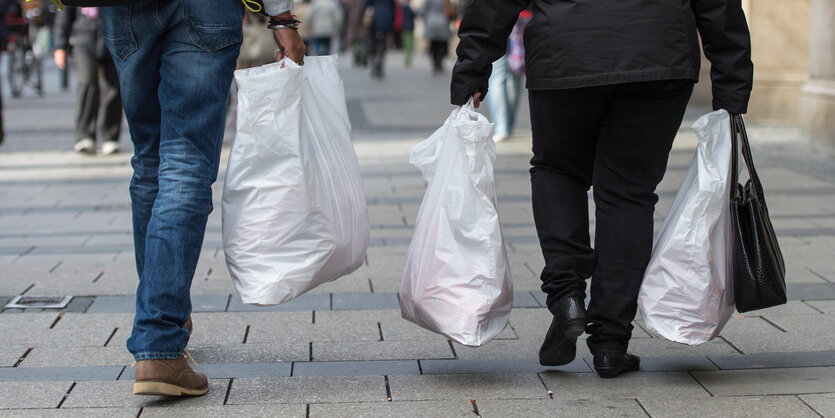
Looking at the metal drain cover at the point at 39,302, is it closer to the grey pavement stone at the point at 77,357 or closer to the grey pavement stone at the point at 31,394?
the grey pavement stone at the point at 77,357

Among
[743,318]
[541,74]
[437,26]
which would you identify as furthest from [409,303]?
[437,26]

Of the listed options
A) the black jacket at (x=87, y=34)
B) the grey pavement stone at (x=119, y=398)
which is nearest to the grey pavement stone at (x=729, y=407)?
the grey pavement stone at (x=119, y=398)

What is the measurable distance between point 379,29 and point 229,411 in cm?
1924

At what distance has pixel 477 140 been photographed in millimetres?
3420

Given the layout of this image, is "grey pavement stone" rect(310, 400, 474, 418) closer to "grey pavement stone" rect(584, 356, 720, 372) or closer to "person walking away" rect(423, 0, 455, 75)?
"grey pavement stone" rect(584, 356, 720, 372)

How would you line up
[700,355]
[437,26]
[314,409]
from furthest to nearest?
1. [437,26]
2. [700,355]
3. [314,409]

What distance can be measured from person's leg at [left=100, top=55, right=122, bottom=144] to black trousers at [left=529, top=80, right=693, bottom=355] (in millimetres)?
6326

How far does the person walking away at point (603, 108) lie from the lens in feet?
10.8

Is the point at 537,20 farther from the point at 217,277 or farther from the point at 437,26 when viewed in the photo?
the point at 437,26

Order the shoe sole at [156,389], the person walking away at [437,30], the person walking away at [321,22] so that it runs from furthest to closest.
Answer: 1. the person walking away at [437,30]
2. the person walking away at [321,22]
3. the shoe sole at [156,389]

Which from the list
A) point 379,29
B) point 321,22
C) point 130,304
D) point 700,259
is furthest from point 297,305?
point 379,29

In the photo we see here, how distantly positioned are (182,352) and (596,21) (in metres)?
1.49

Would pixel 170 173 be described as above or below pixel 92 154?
above

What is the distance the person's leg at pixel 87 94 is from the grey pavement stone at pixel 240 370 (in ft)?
20.0
